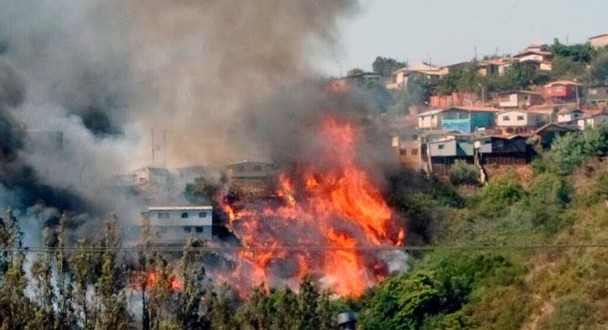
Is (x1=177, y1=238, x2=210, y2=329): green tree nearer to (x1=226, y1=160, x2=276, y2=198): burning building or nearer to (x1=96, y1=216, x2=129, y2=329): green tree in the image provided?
(x1=96, y1=216, x2=129, y2=329): green tree

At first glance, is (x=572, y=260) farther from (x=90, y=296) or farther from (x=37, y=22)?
(x=37, y=22)

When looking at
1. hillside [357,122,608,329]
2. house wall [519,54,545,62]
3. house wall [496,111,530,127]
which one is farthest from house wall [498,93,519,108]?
hillside [357,122,608,329]

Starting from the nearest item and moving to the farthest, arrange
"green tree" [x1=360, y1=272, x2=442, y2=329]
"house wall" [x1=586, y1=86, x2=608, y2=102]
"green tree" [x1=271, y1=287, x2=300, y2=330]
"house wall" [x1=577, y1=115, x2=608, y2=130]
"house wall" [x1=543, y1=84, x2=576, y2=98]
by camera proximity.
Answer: "green tree" [x1=271, y1=287, x2=300, y2=330]
"green tree" [x1=360, y1=272, x2=442, y2=329]
"house wall" [x1=577, y1=115, x2=608, y2=130]
"house wall" [x1=586, y1=86, x2=608, y2=102]
"house wall" [x1=543, y1=84, x2=576, y2=98]

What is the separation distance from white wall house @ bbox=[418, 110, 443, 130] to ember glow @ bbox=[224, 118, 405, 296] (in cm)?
847

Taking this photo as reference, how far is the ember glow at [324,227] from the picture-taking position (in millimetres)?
22000

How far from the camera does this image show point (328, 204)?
953 inches

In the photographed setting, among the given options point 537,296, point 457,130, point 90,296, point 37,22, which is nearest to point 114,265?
point 90,296

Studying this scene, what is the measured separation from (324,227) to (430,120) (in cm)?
1205

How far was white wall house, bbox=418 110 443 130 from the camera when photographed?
34.2 metres

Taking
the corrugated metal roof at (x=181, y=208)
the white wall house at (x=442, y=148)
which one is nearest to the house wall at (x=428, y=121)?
the white wall house at (x=442, y=148)

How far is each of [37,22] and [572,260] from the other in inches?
550

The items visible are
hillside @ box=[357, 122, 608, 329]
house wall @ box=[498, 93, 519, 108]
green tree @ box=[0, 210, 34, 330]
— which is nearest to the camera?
green tree @ box=[0, 210, 34, 330]

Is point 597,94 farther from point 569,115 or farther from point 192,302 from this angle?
point 192,302

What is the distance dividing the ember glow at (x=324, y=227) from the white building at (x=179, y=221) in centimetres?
51
